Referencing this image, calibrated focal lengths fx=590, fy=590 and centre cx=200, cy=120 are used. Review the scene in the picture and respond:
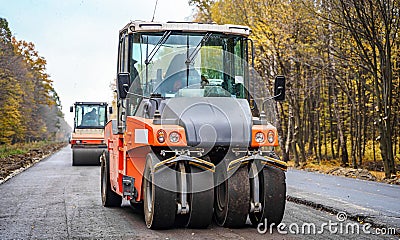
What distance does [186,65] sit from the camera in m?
9.20

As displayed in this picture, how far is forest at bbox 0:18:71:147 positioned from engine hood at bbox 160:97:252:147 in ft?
96.3

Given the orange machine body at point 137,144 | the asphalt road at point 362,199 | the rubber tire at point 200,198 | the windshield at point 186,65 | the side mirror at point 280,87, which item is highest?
the windshield at point 186,65

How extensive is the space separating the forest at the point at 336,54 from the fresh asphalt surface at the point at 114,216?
6.68 m

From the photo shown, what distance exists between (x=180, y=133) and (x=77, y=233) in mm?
1957

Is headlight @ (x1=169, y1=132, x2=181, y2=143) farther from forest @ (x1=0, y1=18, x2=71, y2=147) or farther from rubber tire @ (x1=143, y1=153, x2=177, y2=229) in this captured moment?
forest @ (x1=0, y1=18, x2=71, y2=147)

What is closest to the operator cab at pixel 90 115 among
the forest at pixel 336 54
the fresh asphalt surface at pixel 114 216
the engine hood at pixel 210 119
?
the forest at pixel 336 54

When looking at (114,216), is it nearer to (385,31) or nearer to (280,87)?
(280,87)

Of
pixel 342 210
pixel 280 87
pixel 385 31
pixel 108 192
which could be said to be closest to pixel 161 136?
pixel 280 87

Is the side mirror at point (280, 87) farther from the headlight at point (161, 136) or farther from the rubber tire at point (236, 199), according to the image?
the headlight at point (161, 136)

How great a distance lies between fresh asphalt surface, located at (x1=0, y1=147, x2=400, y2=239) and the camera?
7863 mm

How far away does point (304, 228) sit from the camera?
8.34 m

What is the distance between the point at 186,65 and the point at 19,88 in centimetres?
4076

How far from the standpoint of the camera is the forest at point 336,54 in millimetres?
20672

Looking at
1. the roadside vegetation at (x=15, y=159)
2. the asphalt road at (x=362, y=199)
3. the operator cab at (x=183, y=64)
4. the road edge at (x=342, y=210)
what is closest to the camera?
the road edge at (x=342, y=210)
